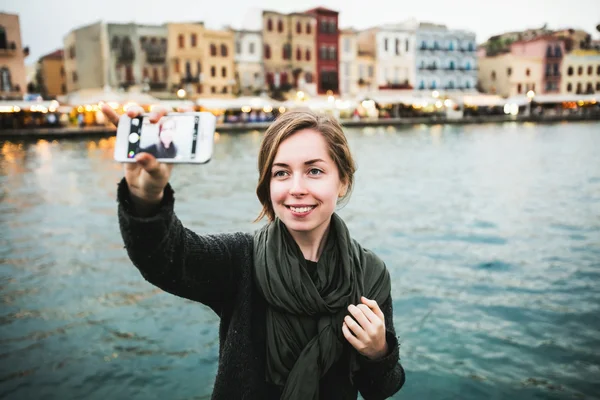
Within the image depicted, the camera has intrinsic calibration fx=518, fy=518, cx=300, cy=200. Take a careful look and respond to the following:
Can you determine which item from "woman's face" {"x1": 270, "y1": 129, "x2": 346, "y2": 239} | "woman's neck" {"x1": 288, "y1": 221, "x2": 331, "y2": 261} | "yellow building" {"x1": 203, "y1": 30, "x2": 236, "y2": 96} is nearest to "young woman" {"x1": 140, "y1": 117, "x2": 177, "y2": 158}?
"woman's face" {"x1": 270, "y1": 129, "x2": 346, "y2": 239}

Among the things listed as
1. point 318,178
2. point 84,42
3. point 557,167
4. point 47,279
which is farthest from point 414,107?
point 318,178

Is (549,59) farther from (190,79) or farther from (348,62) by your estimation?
(190,79)

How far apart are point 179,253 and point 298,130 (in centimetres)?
52

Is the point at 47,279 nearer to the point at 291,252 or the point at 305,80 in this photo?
the point at 291,252

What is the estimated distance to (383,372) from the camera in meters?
1.58

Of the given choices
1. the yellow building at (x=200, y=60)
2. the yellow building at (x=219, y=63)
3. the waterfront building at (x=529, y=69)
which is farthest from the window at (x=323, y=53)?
the waterfront building at (x=529, y=69)

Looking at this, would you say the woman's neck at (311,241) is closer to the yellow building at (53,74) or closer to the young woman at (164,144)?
the young woman at (164,144)

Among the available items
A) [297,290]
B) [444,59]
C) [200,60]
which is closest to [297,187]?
[297,290]

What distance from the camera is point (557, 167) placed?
16047 mm

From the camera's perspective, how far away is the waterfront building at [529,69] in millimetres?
58281

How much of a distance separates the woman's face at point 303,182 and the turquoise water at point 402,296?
105 inches

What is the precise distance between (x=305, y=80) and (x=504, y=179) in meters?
38.9

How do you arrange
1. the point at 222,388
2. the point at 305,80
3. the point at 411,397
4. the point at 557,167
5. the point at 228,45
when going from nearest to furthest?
the point at 222,388 → the point at 411,397 → the point at 557,167 → the point at 228,45 → the point at 305,80

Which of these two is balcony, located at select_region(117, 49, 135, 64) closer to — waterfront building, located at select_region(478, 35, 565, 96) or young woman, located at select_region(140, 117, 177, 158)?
waterfront building, located at select_region(478, 35, 565, 96)
